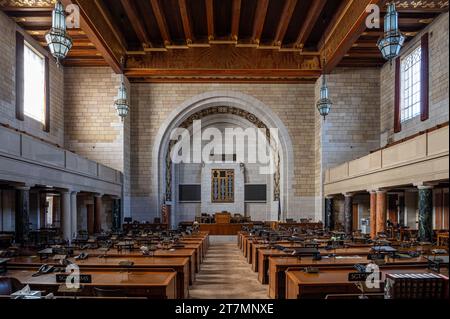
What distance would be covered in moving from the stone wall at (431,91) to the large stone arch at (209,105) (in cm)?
458

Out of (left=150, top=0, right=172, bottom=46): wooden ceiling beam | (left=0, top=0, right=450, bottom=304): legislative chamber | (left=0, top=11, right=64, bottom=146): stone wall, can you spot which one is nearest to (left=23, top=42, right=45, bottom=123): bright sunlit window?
(left=0, top=0, right=450, bottom=304): legislative chamber

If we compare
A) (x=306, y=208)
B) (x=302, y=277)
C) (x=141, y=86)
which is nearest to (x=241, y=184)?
(x=306, y=208)

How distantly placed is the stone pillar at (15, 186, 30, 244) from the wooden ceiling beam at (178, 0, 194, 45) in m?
7.69

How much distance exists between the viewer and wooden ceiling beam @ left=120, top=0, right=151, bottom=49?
45.6 feet

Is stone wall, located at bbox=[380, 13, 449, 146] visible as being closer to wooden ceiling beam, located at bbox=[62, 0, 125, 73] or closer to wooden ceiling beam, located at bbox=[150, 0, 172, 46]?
wooden ceiling beam, located at bbox=[150, 0, 172, 46]

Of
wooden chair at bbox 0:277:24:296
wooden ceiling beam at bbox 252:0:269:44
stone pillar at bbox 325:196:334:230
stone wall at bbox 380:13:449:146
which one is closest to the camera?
wooden chair at bbox 0:277:24:296

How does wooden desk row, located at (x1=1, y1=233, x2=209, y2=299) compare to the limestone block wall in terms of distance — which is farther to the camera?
the limestone block wall

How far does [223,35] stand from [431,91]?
348 inches

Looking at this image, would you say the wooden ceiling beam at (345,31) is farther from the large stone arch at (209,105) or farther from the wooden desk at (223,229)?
the wooden desk at (223,229)

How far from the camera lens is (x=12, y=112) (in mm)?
13984

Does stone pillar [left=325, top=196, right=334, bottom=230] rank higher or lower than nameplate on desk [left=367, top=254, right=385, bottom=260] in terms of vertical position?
lower

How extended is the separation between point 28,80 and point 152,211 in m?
8.25

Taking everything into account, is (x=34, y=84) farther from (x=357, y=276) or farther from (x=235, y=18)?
Result: (x=357, y=276)

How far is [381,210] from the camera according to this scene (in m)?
13.7
